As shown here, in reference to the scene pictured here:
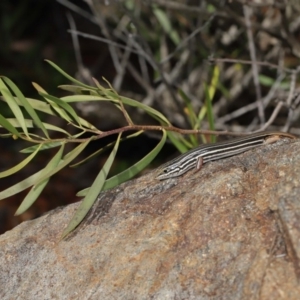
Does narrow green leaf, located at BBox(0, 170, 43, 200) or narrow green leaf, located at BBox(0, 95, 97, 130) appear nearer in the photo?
narrow green leaf, located at BBox(0, 170, 43, 200)

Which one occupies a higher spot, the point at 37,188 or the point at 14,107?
the point at 14,107

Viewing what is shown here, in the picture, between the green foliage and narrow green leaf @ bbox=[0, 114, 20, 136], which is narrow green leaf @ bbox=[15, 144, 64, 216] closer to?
the green foliage

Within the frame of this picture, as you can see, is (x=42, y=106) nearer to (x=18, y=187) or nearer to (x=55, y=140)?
(x=55, y=140)

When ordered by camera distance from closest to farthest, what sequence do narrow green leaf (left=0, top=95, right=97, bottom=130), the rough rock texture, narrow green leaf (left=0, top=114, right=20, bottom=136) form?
1. the rough rock texture
2. narrow green leaf (left=0, top=114, right=20, bottom=136)
3. narrow green leaf (left=0, top=95, right=97, bottom=130)

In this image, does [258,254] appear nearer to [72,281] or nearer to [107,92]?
[72,281]

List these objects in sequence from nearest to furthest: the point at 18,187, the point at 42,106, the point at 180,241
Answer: the point at 180,241 → the point at 18,187 → the point at 42,106

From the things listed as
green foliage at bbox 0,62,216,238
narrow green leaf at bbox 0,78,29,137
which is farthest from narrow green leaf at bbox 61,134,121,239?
narrow green leaf at bbox 0,78,29,137

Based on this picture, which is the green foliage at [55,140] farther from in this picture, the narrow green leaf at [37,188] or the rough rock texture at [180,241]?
the rough rock texture at [180,241]

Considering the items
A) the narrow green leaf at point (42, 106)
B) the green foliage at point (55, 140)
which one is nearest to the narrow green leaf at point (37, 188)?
the green foliage at point (55, 140)

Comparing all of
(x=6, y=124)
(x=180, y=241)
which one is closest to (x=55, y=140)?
(x=6, y=124)
